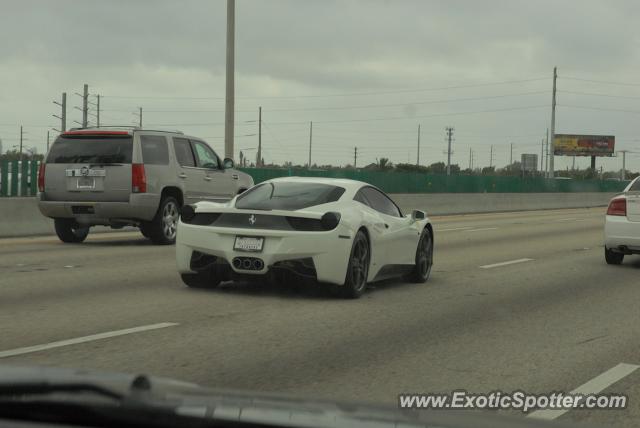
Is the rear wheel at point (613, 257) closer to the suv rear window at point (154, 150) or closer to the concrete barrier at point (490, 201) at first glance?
the suv rear window at point (154, 150)

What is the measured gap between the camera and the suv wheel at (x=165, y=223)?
16.8m

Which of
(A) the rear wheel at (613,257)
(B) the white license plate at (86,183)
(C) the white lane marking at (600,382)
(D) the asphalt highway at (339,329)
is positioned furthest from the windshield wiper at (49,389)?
(A) the rear wheel at (613,257)

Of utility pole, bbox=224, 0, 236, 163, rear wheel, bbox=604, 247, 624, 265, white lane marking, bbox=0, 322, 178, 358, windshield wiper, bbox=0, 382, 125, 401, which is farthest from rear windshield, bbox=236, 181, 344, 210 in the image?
utility pole, bbox=224, 0, 236, 163

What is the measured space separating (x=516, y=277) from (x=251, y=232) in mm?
4780

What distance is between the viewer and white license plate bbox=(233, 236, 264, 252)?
963cm

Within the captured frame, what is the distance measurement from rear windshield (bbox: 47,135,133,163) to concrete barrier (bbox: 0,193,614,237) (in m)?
3.02

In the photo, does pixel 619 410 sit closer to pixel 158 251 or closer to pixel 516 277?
pixel 516 277

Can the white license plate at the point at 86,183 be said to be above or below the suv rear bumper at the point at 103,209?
above

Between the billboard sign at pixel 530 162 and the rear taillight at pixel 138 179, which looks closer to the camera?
the rear taillight at pixel 138 179

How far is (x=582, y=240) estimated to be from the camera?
2161cm

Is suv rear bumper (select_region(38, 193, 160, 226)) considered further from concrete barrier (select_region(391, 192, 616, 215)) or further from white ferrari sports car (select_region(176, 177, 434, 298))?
concrete barrier (select_region(391, 192, 616, 215))

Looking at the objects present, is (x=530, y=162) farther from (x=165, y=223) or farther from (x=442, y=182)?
(x=165, y=223)

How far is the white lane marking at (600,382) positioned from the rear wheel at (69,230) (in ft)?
38.7

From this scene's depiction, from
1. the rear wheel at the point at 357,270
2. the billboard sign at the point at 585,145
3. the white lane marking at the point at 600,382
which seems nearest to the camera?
the white lane marking at the point at 600,382
